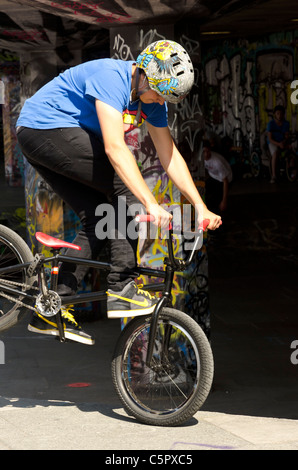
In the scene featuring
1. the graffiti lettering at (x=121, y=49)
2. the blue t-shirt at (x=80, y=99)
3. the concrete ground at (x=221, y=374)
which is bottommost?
the concrete ground at (x=221, y=374)

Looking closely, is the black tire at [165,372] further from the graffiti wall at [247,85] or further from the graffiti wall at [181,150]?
the graffiti wall at [247,85]

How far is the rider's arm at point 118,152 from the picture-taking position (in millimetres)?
4430

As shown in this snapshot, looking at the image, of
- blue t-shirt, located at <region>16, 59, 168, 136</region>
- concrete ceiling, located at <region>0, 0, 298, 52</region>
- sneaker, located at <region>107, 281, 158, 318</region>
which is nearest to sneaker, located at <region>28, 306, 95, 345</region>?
sneaker, located at <region>107, 281, 158, 318</region>

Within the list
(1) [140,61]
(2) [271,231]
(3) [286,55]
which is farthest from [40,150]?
(3) [286,55]

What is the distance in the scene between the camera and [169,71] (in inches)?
175

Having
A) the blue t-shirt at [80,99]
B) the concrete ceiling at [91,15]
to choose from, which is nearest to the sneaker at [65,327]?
the blue t-shirt at [80,99]

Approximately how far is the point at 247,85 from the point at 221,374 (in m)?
16.5

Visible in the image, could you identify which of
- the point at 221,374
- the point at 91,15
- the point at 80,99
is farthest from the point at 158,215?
the point at 221,374

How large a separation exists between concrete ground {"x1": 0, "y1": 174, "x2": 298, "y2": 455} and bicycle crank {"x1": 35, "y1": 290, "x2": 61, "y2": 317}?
0.63 meters

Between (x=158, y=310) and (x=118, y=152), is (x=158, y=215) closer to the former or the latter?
(x=118, y=152)

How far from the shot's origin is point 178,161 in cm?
500

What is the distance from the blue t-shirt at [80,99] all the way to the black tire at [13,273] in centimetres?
72

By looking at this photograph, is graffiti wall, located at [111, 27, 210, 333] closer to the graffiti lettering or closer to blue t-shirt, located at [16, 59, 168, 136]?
the graffiti lettering

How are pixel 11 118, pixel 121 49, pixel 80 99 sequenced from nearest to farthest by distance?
pixel 80 99, pixel 121 49, pixel 11 118
